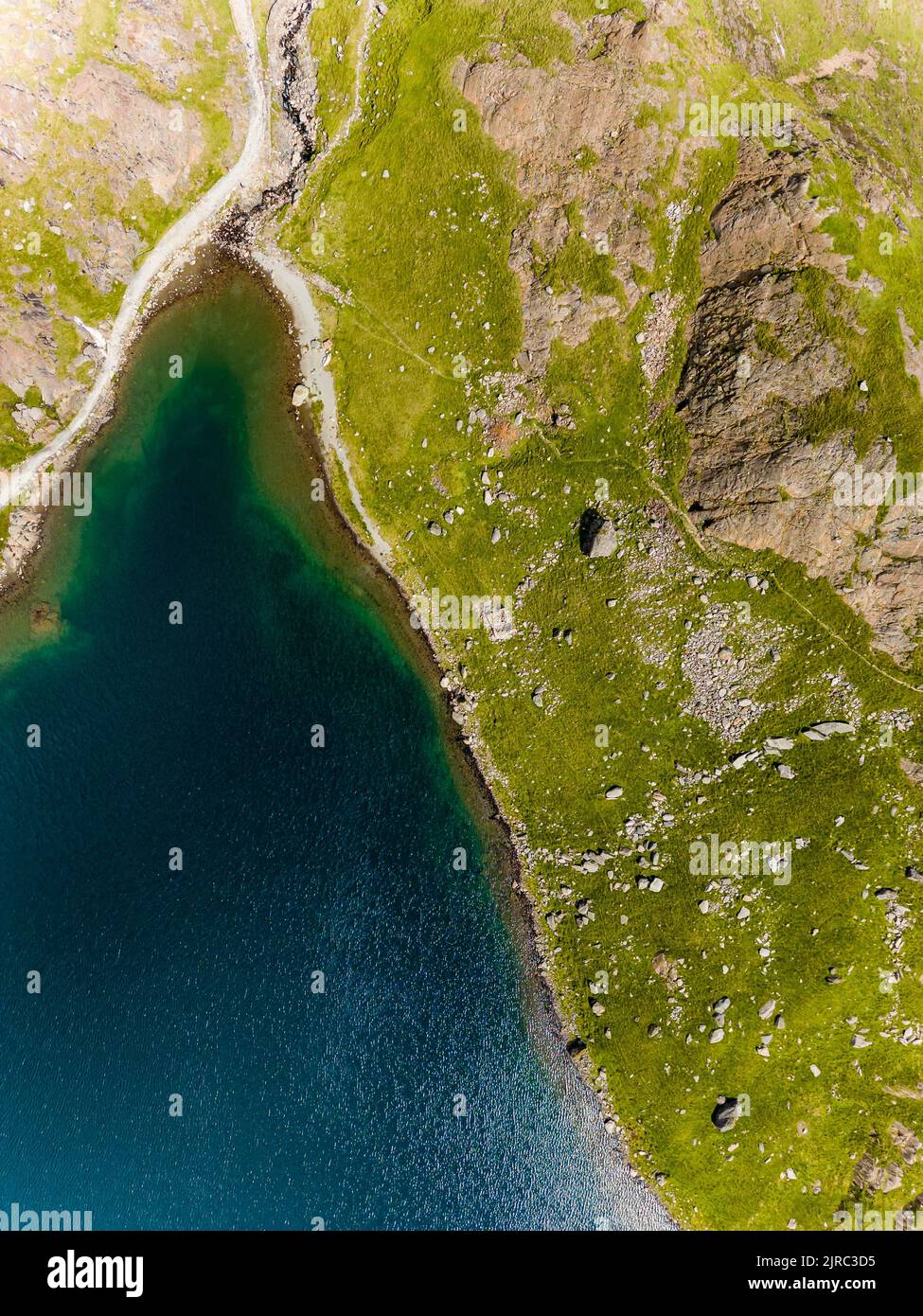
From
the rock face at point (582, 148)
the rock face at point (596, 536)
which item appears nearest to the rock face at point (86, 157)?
the rock face at point (582, 148)

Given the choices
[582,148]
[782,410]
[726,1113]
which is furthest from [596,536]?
[726,1113]

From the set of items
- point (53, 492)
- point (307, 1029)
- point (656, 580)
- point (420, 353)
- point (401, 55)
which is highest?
point (401, 55)

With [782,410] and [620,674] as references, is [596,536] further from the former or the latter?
[782,410]

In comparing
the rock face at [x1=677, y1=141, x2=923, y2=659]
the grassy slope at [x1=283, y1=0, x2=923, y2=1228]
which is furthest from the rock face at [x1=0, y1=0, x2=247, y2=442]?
the rock face at [x1=677, y1=141, x2=923, y2=659]

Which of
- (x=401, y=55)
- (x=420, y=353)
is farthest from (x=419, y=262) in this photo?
(x=401, y=55)

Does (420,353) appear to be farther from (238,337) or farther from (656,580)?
(656,580)

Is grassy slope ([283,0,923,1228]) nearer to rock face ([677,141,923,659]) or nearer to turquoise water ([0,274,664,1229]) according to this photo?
rock face ([677,141,923,659])

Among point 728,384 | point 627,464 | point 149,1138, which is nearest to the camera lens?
point 728,384
